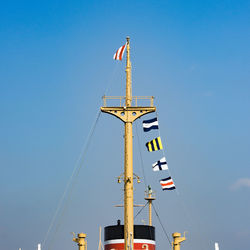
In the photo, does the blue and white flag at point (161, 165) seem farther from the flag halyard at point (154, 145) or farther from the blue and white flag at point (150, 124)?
the blue and white flag at point (150, 124)

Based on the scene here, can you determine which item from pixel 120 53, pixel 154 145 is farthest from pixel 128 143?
pixel 120 53

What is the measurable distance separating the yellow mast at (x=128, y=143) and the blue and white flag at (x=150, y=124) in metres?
0.63

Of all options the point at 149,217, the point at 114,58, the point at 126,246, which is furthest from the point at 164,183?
the point at 149,217

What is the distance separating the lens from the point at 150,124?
92.1 feet

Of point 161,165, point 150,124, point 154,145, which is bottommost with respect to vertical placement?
point 161,165

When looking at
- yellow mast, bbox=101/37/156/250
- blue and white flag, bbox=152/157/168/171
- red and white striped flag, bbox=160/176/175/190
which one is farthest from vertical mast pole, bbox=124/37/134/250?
red and white striped flag, bbox=160/176/175/190

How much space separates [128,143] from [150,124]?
181cm

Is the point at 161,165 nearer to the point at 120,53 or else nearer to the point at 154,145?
the point at 154,145

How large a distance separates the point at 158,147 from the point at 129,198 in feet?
9.89

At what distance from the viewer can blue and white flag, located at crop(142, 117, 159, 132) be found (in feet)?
91.8

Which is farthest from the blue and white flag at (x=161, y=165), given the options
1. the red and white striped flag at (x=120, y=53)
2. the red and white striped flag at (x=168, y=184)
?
the red and white striped flag at (x=120, y=53)

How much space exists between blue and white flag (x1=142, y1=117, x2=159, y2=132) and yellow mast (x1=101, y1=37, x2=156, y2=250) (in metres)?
0.63

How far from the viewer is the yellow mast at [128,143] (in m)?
25.8

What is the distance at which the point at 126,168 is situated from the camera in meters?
26.5
